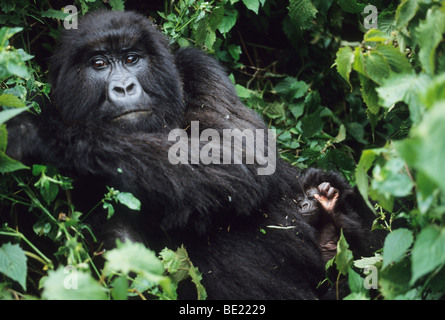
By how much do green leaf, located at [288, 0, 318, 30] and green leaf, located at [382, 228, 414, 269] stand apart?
2.40 meters

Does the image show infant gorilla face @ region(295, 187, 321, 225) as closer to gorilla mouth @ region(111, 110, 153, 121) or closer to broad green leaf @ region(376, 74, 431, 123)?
gorilla mouth @ region(111, 110, 153, 121)

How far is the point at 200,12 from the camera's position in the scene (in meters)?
4.13

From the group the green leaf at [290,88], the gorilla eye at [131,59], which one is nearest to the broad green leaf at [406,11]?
the gorilla eye at [131,59]

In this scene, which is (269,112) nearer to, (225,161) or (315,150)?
(315,150)

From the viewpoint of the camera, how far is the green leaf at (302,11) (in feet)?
14.3

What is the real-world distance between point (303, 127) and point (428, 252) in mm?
2906

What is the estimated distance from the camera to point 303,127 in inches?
195

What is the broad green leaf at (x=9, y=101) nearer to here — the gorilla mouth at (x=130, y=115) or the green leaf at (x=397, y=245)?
the gorilla mouth at (x=130, y=115)

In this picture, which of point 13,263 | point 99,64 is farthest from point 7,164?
point 99,64

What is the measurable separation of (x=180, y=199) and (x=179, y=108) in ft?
2.79

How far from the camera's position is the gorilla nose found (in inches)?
140

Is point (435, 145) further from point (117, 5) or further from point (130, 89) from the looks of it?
point (117, 5)

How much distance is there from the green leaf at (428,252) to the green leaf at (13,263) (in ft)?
5.84
